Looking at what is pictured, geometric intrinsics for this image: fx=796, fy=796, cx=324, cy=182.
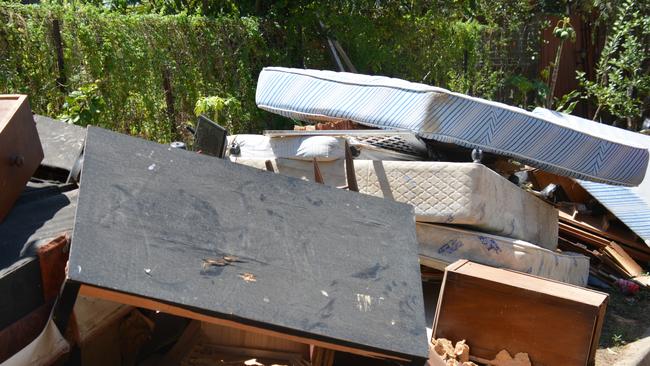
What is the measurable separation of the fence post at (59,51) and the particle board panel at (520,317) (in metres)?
3.91

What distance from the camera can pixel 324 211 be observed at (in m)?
2.91

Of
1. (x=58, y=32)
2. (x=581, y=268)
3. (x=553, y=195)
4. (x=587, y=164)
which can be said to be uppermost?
(x=58, y=32)

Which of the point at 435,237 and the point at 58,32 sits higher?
the point at 58,32

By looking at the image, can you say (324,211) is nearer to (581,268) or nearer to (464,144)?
(464,144)

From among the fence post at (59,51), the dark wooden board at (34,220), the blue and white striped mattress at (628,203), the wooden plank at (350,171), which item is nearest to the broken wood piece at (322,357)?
the dark wooden board at (34,220)

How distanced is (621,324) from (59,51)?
195 inches

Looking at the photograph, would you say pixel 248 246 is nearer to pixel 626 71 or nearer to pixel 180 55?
pixel 180 55

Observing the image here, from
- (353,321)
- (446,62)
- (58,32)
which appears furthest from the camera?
(446,62)

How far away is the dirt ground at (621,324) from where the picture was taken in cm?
515

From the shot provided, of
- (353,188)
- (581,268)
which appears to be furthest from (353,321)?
(581,268)

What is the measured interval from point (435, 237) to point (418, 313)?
255 cm

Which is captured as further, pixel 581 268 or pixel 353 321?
pixel 581 268

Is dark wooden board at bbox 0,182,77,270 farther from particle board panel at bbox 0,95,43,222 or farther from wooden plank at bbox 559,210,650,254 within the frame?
wooden plank at bbox 559,210,650,254

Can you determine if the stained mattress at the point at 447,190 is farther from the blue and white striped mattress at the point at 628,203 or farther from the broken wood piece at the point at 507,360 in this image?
the blue and white striped mattress at the point at 628,203
